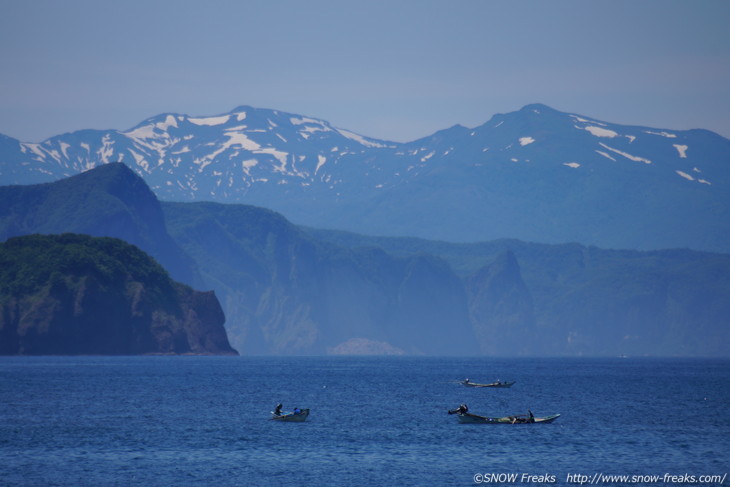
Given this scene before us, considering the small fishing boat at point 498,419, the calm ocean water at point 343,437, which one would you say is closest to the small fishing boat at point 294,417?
the calm ocean water at point 343,437

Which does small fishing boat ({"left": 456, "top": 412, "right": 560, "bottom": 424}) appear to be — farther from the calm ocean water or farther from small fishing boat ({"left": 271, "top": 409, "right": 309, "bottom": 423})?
small fishing boat ({"left": 271, "top": 409, "right": 309, "bottom": 423})

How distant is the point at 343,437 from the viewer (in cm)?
8138

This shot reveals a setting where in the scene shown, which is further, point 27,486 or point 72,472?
point 72,472

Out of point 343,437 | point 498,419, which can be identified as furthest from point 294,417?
point 498,419

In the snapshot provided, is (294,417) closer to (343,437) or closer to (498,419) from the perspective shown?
(343,437)

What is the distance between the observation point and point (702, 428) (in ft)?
287

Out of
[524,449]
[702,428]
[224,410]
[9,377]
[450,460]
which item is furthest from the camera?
[9,377]

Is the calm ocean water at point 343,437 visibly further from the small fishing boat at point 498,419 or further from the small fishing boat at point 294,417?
the small fishing boat at point 294,417

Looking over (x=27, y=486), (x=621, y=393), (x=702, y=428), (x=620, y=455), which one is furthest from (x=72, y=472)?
(x=621, y=393)

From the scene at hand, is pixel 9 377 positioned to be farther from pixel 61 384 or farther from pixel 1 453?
pixel 1 453

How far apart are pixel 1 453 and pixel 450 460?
29.6m

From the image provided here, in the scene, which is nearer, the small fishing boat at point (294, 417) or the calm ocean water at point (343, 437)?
the calm ocean water at point (343, 437)

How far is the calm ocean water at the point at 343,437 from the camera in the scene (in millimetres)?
64062

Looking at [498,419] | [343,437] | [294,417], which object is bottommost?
[343,437]
